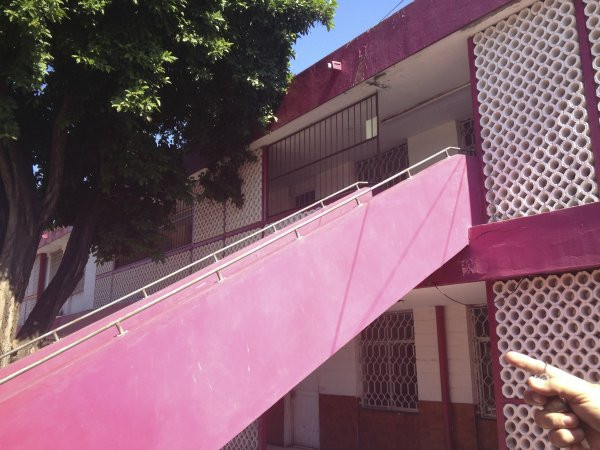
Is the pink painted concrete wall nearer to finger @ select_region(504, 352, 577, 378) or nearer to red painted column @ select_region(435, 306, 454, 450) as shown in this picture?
finger @ select_region(504, 352, 577, 378)

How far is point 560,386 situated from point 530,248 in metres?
3.80

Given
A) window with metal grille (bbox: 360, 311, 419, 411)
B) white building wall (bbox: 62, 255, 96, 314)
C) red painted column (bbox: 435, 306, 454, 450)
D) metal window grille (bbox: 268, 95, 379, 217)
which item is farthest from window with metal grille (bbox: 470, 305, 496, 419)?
white building wall (bbox: 62, 255, 96, 314)

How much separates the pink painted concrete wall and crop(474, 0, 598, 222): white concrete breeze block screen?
2.97 feet

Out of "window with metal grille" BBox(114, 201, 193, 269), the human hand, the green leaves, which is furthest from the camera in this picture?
"window with metal grille" BBox(114, 201, 193, 269)

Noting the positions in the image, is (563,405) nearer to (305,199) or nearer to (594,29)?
(594,29)

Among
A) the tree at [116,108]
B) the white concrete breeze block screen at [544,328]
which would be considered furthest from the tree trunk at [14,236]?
the white concrete breeze block screen at [544,328]

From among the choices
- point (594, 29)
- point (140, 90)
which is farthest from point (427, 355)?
point (140, 90)

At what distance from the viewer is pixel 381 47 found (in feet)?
22.0

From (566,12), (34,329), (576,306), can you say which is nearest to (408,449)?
(576,306)

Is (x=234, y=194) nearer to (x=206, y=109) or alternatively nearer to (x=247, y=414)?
(x=206, y=109)

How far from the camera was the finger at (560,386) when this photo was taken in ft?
4.86

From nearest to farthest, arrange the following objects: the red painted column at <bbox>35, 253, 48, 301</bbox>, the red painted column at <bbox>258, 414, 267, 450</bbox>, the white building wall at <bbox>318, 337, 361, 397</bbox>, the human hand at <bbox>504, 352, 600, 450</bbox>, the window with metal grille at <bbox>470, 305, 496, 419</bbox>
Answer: the human hand at <bbox>504, 352, 600, 450</bbox> → the window with metal grille at <bbox>470, 305, 496, 419</bbox> → the red painted column at <bbox>258, 414, 267, 450</bbox> → the white building wall at <bbox>318, 337, 361, 397</bbox> → the red painted column at <bbox>35, 253, 48, 301</bbox>

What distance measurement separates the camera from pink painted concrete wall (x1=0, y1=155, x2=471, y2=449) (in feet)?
10.5

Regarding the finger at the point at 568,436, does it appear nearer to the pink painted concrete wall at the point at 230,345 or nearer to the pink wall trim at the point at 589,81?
the pink painted concrete wall at the point at 230,345
